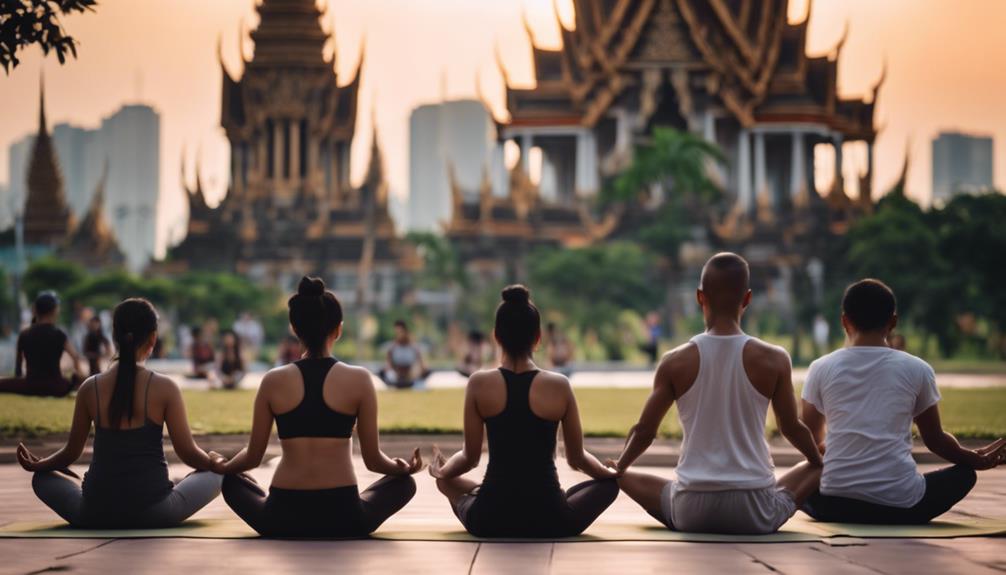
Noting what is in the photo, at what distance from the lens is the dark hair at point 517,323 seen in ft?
24.5

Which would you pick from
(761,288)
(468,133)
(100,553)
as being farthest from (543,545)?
(468,133)

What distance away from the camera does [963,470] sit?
802cm

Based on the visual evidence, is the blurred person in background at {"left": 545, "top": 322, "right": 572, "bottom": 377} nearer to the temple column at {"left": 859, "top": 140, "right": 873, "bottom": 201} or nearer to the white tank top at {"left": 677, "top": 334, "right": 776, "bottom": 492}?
the white tank top at {"left": 677, "top": 334, "right": 776, "bottom": 492}

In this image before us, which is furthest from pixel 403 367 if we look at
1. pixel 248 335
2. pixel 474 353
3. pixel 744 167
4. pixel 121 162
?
pixel 121 162

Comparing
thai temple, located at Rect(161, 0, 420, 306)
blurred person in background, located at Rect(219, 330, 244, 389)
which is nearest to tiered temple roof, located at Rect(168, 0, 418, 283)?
thai temple, located at Rect(161, 0, 420, 306)

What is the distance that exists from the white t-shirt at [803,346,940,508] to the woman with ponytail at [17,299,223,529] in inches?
106

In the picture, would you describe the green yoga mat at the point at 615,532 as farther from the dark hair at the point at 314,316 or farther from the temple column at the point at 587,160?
the temple column at the point at 587,160

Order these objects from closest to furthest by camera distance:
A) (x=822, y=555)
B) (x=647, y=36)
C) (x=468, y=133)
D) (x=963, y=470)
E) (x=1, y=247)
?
(x=822, y=555) → (x=963, y=470) → (x=647, y=36) → (x=1, y=247) → (x=468, y=133)

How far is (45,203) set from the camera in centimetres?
6738

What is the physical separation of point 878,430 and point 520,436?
5.18 feet

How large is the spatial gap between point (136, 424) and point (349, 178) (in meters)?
54.8

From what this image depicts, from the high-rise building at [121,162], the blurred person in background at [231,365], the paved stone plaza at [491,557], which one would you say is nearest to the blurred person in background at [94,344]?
the blurred person in background at [231,365]

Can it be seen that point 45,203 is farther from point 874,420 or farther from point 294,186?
point 874,420

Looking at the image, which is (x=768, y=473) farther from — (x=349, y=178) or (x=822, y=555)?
(x=349, y=178)
